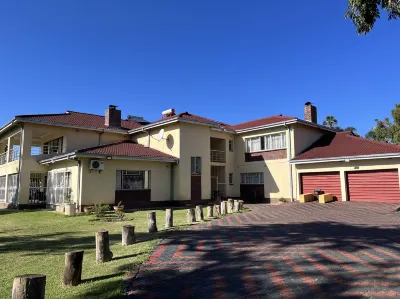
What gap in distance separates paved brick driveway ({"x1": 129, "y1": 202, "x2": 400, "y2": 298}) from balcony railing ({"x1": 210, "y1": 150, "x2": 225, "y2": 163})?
15565 millimetres

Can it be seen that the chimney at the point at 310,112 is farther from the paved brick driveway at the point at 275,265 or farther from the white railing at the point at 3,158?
the white railing at the point at 3,158

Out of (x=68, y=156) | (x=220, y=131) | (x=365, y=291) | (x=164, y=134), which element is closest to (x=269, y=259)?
(x=365, y=291)

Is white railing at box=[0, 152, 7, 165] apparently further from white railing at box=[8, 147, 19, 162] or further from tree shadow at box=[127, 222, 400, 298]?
tree shadow at box=[127, 222, 400, 298]

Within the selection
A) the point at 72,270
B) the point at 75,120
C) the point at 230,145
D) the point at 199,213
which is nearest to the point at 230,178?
the point at 230,145

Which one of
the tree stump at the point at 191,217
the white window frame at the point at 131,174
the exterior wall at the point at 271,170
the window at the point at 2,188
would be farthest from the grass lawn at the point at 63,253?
the window at the point at 2,188

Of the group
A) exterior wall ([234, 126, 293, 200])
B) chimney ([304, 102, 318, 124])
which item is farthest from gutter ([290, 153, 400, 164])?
chimney ([304, 102, 318, 124])

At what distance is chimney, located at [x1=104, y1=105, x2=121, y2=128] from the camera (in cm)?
2548

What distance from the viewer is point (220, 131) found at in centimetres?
2516

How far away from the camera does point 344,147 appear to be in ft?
71.7

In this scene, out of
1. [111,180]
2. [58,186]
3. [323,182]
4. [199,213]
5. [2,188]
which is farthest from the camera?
[2,188]

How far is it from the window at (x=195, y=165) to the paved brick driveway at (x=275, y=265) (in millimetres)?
12443

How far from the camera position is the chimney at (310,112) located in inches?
1032

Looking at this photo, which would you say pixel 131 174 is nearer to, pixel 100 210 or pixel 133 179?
pixel 133 179

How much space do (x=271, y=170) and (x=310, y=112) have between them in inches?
249
